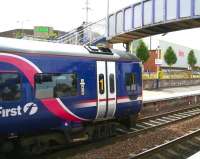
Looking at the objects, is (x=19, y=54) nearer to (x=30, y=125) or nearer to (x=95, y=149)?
(x=30, y=125)

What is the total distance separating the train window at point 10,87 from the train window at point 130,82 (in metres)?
4.89

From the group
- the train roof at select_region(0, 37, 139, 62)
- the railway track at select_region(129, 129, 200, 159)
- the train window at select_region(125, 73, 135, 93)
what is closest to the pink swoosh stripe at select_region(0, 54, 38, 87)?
the train roof at select_region(0, 37, 139, 62)

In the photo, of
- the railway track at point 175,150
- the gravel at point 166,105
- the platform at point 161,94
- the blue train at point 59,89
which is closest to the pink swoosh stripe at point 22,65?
the blue train at point 59,89

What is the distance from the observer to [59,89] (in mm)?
11383

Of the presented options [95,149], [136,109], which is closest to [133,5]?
[136,109]

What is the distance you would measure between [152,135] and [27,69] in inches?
246

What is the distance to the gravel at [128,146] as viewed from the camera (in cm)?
1159

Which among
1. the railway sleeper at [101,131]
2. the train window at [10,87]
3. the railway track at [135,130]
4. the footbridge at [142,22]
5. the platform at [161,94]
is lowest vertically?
the railway track at [135,130]

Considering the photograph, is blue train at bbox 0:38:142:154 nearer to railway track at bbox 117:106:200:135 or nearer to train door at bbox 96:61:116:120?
train door at bbox 96:61:116:120

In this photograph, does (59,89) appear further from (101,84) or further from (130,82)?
(130,82)

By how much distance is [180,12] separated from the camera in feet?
86.7

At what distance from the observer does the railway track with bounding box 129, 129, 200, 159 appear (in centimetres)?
1159

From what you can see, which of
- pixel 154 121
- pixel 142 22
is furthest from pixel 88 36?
pixel 154 121

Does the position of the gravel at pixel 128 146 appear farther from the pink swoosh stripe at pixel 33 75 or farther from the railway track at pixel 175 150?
the pink swoosh stripe at pixel 33 75
